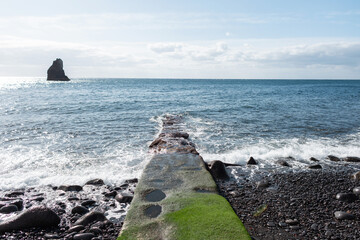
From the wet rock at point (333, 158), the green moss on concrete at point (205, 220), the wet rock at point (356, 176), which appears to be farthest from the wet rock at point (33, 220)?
the wet rock at point (333, 158)

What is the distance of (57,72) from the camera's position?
428 feet

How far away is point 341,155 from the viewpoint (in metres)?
13.0

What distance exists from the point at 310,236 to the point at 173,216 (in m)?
3.35

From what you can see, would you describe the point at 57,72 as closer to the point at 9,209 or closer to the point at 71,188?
the point at 71,188

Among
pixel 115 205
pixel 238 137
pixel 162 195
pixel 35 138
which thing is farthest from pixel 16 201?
pixel 238 137

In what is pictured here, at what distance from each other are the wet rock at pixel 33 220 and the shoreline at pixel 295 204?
505cm

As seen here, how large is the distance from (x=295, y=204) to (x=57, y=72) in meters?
143

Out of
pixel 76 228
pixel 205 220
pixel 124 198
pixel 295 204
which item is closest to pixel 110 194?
pixel 124 198

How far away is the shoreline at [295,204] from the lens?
6289 mm

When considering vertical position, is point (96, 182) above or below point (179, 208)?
below

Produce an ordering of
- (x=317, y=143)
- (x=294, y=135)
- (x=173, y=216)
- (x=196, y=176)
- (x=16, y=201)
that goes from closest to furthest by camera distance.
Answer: (x=173, y=216) → (x=16, y=201) → (x=196, y=176) → (x=317, y=143) → (x=294, y=135)

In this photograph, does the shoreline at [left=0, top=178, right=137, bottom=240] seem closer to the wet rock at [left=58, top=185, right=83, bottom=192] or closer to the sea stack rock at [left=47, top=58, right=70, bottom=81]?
the wet rock at [left=58, top=185, right=83, bottom=192]

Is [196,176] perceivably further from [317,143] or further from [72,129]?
[72,129]

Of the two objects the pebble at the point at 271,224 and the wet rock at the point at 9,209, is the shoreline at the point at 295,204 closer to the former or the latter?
the pebble at the point at 271,224
